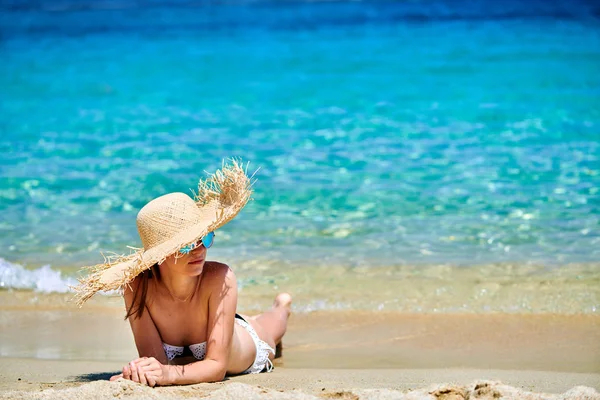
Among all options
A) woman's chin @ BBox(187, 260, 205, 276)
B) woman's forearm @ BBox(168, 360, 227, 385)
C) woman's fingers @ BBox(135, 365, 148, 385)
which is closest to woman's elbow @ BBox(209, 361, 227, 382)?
woman's forearm @ BBox(168, 360, 227, 385)

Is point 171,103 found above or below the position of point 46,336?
above

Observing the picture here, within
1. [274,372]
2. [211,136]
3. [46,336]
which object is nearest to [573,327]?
[274,372]

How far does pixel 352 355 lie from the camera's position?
14.8 ft

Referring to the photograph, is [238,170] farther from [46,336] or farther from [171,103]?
[171,103]

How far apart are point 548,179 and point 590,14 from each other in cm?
1454

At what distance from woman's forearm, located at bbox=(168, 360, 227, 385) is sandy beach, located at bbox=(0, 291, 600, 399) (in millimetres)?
59

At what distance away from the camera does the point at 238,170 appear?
3625 mm

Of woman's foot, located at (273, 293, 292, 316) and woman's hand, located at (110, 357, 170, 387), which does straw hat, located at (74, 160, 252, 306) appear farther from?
woman's foot, located at (273, 293, 292, 316)

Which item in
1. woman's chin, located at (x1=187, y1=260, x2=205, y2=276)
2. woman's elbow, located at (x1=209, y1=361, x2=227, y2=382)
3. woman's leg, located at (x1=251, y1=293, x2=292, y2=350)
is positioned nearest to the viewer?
woman's chin, located at (x1=187, y1=260, x2=205, y2=276)

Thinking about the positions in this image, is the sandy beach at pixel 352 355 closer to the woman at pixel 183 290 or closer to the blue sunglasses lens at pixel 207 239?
the woman at pixel 183 290

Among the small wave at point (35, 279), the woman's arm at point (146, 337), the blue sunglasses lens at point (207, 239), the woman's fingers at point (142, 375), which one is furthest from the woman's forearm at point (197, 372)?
the small wave at point (35, 279)

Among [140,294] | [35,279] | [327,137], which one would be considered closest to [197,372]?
[140,294]

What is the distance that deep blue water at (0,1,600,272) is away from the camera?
661 cm

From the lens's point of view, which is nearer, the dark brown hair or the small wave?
the dark brown hair
